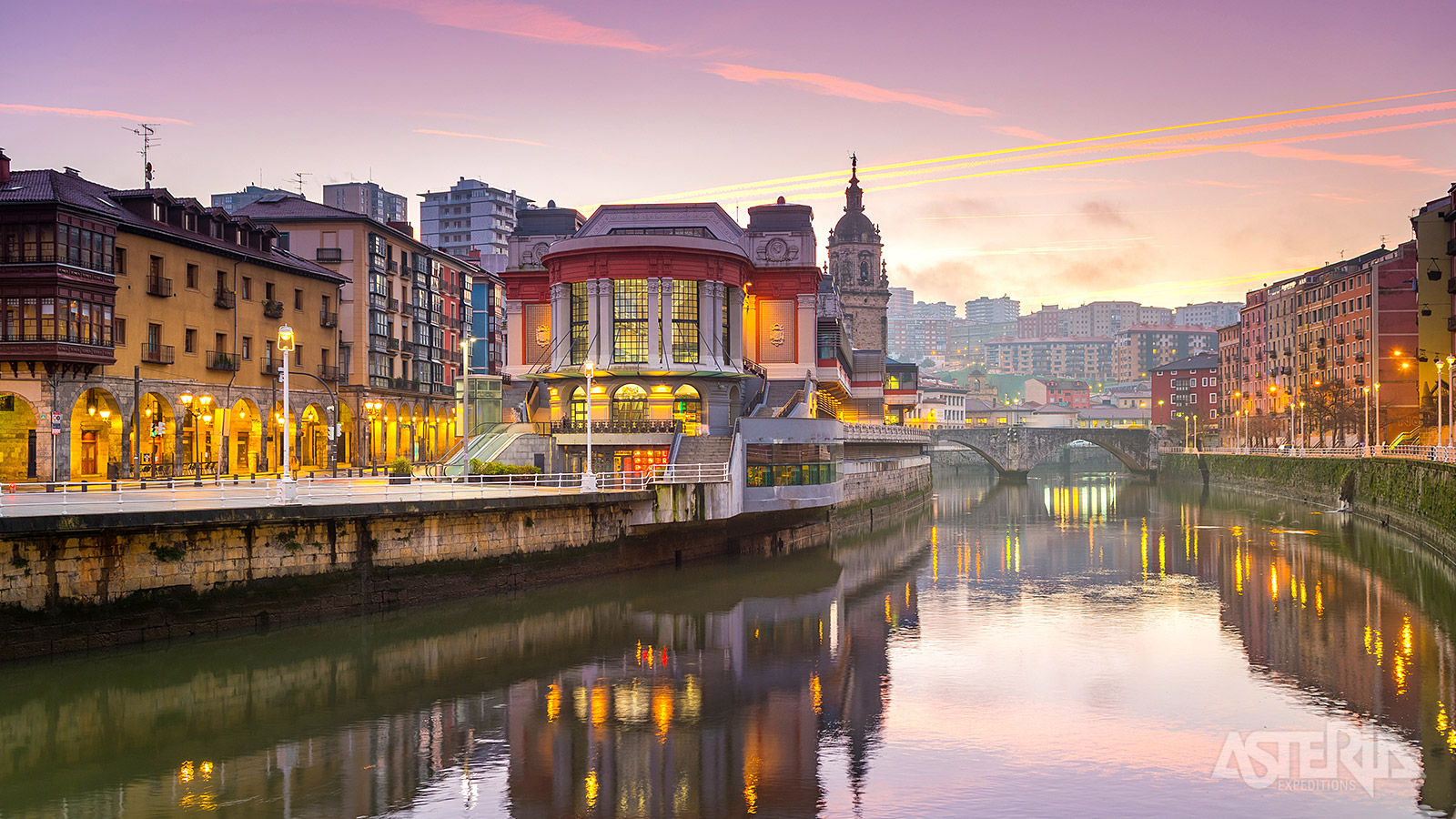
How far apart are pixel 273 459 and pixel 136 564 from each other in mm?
45909

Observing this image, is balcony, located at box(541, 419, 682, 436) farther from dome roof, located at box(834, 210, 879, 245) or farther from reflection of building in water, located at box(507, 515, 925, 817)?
dome roof, located at box(834, 210, 879, 245)

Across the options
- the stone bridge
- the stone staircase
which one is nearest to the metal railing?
the stone bridge

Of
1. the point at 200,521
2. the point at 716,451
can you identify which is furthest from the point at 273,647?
the point at 716,451

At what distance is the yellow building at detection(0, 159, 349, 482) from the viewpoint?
186 ft

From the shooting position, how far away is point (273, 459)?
7831 centimetres

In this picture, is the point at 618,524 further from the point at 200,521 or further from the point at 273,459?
the point at 273,459

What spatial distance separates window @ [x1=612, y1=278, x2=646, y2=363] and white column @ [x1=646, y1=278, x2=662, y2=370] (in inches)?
26.9

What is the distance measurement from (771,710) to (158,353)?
4893 cm

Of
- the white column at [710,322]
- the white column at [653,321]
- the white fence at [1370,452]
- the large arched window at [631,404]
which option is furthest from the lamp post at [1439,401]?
the large arched window at [631,404]

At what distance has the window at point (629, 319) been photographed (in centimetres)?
7594

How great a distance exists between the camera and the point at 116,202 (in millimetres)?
65500

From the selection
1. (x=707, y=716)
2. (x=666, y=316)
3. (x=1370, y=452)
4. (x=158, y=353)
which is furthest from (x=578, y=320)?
Answer: (x=1370, y=452)

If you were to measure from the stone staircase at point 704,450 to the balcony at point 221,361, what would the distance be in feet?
98.9

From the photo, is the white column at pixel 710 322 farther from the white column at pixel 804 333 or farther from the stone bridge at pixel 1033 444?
the stone bridge at pixel 1033 444
